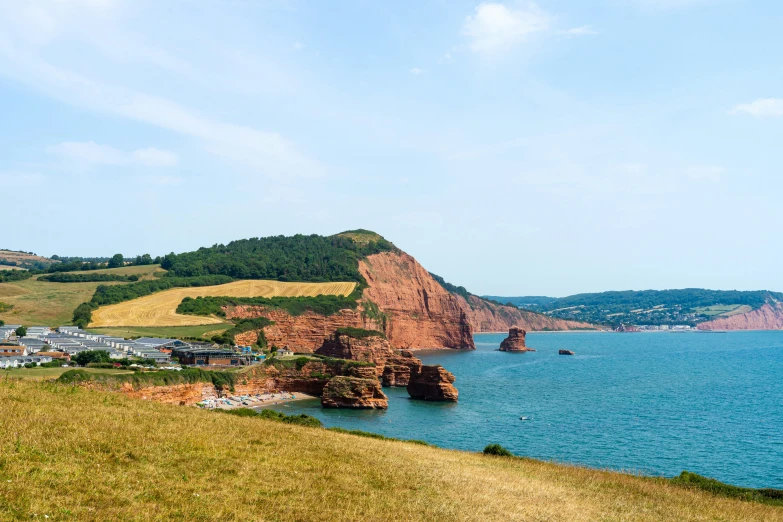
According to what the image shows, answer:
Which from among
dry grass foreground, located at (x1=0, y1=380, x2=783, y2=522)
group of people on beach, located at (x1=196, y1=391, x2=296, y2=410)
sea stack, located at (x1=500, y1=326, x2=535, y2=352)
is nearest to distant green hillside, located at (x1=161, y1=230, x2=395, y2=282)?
sea stack, located at (x1=500, y1=326, x2=535, y2=352)

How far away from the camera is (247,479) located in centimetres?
1998

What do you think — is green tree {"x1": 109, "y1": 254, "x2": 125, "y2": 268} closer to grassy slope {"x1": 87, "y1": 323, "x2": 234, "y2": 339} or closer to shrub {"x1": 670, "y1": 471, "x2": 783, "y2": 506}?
grassy slope {"x1": 87, "y1": 323, "x2": 234, "y2": 339}

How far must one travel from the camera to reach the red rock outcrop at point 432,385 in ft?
278

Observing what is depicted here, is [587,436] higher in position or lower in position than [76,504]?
lower

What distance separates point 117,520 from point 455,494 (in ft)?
37.1

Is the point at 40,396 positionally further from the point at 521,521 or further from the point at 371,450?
the point at 521,521

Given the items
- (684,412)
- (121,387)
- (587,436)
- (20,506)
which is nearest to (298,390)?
(121,387)

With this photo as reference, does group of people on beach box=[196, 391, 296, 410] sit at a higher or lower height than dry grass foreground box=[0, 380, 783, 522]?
lower

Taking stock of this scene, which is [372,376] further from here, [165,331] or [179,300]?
[179,300]

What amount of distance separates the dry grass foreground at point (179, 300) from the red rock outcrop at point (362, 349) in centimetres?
2792

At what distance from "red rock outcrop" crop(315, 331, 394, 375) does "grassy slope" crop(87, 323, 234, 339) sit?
68.7ft

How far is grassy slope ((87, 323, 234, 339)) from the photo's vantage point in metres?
107

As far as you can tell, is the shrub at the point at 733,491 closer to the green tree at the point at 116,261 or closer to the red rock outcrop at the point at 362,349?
the red rock outcrop at the point at 362,349

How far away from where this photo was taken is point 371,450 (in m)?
28.1
